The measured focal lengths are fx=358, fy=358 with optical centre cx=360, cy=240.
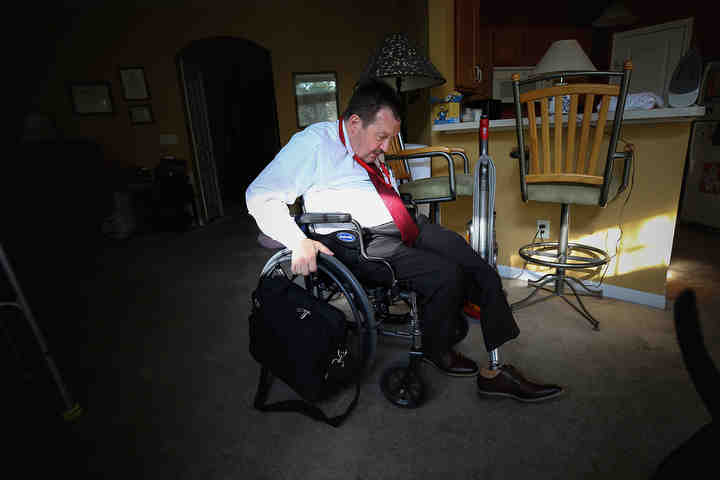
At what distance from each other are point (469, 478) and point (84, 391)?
57.1 inches

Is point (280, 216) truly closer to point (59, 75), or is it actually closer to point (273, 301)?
point (273, 301)

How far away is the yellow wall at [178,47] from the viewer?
407 centimetres

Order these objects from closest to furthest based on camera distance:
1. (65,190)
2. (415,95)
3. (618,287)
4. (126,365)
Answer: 1. (126,365)
2. (618,287)
3. (415,95)
4. (65,190)

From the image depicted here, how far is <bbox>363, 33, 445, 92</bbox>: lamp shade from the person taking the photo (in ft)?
7.77

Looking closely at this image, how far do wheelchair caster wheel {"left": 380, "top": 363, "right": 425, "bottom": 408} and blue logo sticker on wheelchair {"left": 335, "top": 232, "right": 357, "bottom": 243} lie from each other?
497 mm

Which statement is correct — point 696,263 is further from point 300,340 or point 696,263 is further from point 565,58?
point 300,340

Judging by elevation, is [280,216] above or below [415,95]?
below

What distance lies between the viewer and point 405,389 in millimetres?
1232

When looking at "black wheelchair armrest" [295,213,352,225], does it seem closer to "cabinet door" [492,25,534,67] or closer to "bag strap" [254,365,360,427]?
"bag strap" [254,365,360,427]

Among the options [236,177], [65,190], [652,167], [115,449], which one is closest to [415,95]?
[652,167]

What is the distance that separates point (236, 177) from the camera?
725cm

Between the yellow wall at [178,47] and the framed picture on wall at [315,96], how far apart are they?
0.27ft

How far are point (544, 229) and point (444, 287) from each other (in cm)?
127

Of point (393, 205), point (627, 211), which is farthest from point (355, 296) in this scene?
point (627, 211)
